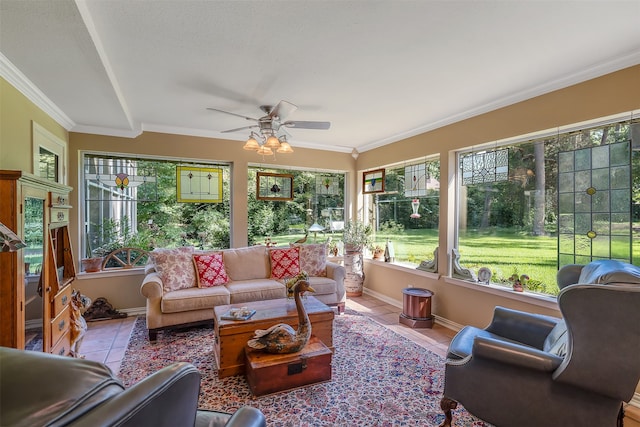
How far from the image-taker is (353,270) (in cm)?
487

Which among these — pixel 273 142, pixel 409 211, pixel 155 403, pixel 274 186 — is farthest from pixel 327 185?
pixel 155 403

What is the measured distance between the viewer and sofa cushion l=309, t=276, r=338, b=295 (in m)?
3.88

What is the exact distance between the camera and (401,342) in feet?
10.4

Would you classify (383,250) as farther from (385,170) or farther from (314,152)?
(314,152)

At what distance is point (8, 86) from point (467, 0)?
3289mm

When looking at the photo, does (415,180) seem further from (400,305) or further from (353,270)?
(400,305)

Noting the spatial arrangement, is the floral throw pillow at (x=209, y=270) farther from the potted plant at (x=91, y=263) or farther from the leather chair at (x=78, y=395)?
the leather chair at (x=78, y=395)

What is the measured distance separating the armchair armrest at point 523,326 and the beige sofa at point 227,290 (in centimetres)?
208

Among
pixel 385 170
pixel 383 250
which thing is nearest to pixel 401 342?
pixel 383 250

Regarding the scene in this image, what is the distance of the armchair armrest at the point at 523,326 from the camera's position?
2104 millimetres

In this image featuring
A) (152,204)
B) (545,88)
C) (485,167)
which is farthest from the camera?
(152,204)

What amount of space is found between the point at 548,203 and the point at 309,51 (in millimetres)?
2621

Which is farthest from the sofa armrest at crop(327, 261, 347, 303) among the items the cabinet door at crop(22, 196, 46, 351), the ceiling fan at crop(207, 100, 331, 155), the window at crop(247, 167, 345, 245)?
the cabinet door at crop(22, 196, 46, 351)

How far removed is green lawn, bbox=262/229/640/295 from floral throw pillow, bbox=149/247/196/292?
312cm
